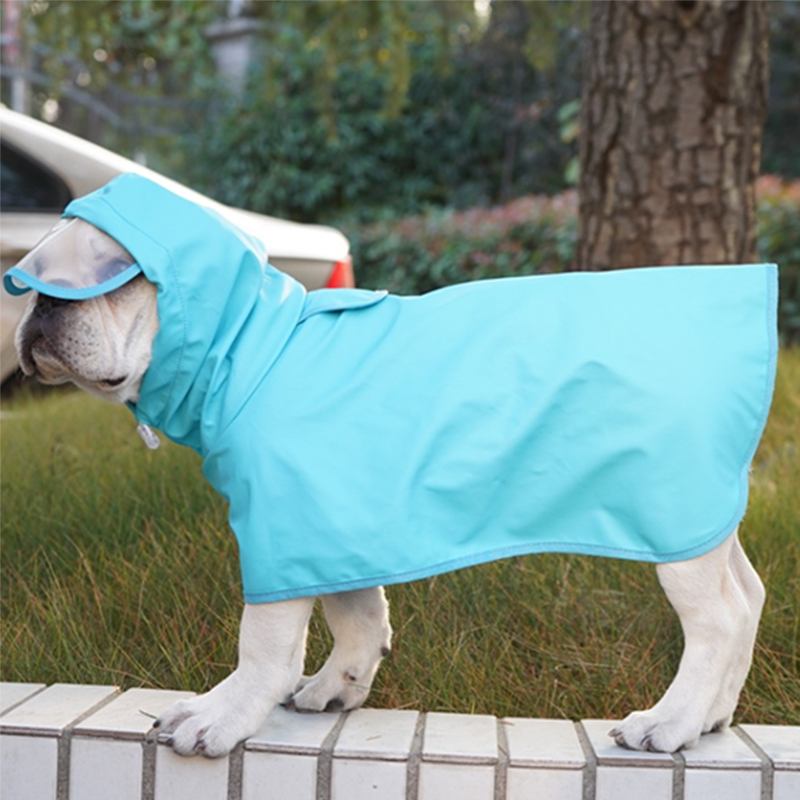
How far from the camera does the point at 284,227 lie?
16.7 ft

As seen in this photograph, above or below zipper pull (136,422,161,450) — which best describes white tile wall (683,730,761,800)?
below

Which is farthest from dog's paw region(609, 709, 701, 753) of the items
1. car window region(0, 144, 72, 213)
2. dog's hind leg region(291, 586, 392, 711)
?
car window region(0, 144, 72, 213)

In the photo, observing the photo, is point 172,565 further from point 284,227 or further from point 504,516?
point 284,227

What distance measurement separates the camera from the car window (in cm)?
433

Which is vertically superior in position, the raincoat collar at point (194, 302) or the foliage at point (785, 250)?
the raincoat collar at point (194, 302)

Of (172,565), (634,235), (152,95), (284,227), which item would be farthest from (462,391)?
(152,95)

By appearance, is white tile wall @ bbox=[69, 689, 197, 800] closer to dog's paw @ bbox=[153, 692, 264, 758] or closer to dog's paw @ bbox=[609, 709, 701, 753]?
dog's paw @ bbox=[153, 692, 264, 758]

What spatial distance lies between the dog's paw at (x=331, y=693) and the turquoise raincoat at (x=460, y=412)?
392 mm

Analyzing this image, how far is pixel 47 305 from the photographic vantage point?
6.94 feet

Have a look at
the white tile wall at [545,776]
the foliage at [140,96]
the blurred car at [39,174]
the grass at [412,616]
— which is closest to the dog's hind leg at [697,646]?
the white tile wall at [545,776]

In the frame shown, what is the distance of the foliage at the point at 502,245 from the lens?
725cm

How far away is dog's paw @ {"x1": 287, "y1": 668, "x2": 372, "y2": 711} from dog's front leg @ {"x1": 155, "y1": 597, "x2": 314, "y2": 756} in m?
0.21

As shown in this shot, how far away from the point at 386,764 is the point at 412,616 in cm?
59

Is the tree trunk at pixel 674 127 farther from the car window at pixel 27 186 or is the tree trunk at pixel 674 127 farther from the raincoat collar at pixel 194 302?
the raincoat collar at pixel 194 302
